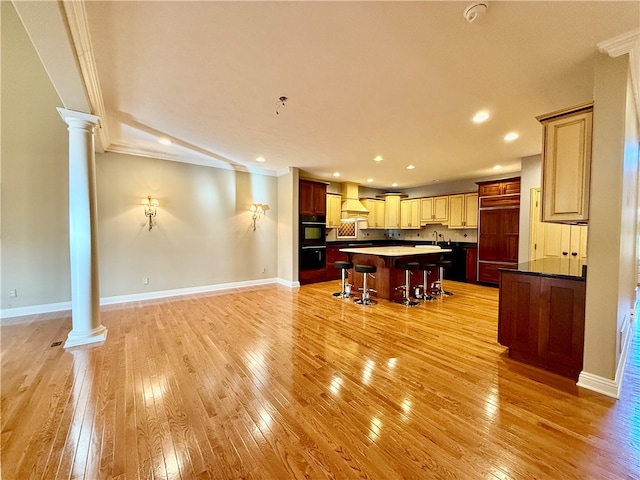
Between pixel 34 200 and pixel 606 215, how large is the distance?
7393mm

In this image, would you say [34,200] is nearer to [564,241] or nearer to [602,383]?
[602,383]

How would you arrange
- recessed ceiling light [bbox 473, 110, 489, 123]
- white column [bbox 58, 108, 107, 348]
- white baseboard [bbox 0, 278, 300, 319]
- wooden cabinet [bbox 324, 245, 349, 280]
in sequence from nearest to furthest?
white column [bbox 58, 108, 107, 348] → recessed ceiling light [bbox 473, 110, 489, 123] → white baseboard [bbox 0, 278, 300, 319] → wooden cabinet [bbox 324, 245, 349, 280]

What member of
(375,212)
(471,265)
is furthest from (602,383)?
(375,212)

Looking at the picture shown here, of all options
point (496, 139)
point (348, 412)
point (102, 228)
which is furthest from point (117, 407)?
point (496, 139)

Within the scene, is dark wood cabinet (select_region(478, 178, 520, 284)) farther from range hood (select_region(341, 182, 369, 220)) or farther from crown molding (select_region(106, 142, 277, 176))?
crown molding (select_region(106, 142, 277, 176))

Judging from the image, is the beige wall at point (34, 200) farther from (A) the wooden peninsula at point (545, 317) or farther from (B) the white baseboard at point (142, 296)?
(A) the wooden peninsula at point (545, 317)

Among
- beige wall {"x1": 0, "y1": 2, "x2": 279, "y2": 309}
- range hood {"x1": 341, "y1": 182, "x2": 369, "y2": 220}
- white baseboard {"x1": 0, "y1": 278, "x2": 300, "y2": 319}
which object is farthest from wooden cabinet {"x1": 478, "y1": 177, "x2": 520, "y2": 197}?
beige wall {"x1": 0, "y1": 2, "x2": 279, "y2": 309}

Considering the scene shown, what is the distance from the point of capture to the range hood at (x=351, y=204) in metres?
7.74

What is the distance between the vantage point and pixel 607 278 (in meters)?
2.10

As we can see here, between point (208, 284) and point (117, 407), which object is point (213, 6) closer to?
point (117, 407)

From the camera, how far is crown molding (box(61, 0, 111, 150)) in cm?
172

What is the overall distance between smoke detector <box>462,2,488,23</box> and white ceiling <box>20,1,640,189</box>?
0.04 metres

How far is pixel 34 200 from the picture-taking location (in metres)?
4.18

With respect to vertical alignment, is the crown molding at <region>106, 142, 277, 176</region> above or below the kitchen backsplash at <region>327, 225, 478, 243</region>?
above
